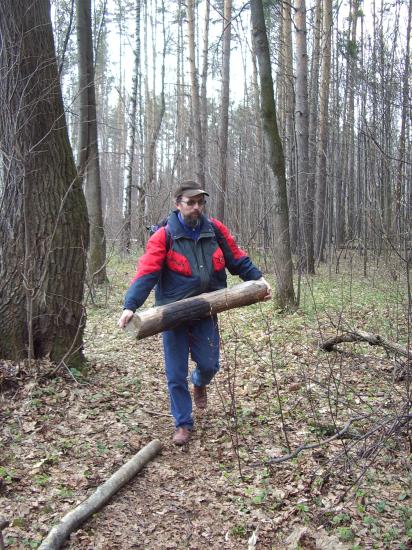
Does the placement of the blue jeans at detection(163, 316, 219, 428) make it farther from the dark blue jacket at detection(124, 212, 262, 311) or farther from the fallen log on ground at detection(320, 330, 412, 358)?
the fallen log on ground at detection(320, 330, 412, 358)

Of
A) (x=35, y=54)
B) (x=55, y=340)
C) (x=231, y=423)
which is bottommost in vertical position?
(x=231, y=423)

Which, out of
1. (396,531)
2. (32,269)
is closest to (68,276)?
(32,269)

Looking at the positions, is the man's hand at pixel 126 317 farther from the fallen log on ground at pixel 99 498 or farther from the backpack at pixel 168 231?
the fallen log on ground at pixel 99 498

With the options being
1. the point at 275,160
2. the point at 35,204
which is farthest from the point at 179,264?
the point at 275,160

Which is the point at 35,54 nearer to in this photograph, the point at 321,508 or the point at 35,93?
the point at 35,93

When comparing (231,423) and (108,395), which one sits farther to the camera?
(108,395)

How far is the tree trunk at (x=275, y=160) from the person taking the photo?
803cm

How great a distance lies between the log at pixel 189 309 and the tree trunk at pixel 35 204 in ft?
4.37

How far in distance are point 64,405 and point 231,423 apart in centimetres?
154

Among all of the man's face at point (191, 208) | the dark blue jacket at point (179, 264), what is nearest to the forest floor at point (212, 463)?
the dark blue jacket at point (179, 264)

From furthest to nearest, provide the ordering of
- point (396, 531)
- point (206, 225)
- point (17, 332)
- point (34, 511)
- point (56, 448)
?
point (17, 332) → point (206, 225) → point (56, 448) → point (34, 511) → point (396, 531)

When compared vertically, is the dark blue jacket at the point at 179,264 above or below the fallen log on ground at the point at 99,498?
above

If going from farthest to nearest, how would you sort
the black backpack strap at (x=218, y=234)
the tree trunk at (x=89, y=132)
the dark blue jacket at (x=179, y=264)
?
the tree trunk at (x=89, y=132) < the black backpack strap at (x=218, y=234) < the dark blue jacket at (x=179, y=264)

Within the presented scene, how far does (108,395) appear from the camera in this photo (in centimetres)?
501
